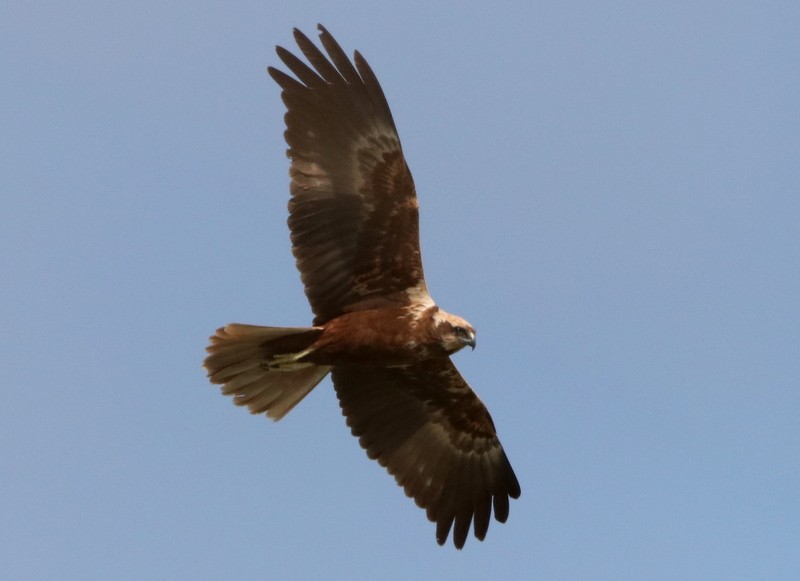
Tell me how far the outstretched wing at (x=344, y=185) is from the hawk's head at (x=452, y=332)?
45cm

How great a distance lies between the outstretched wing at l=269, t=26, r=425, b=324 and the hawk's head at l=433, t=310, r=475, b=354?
1.47 ft

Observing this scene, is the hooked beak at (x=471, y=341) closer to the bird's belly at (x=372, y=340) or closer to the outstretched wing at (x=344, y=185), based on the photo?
the bird's belly at (x=372, y=340)

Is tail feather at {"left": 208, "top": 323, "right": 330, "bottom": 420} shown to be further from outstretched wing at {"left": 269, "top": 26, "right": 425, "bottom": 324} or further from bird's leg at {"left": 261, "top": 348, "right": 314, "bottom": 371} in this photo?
outstretched wing at {"left": 269, "top": 26, "right": 425, "bottom": 324}

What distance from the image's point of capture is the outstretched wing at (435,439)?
12.7 metres

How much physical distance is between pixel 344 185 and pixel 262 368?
1878 mm

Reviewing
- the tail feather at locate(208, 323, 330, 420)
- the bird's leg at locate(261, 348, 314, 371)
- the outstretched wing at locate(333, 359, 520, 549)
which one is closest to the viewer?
the tail feather at locate(208, 323, 330, 420)

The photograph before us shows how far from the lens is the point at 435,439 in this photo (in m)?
13.1

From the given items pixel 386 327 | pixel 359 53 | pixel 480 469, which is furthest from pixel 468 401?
pixel 359 53

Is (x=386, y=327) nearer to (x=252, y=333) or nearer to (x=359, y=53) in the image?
(x=252, y=333)

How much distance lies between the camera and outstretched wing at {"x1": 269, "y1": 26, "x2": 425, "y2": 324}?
1155cm

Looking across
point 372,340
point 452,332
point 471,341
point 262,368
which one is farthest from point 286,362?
point 471,341

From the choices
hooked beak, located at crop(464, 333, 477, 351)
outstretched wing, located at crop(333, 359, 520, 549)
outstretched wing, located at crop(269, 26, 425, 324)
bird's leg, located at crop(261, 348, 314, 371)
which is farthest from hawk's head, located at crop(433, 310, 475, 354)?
bird's leg, located at crop(261, 348, 314, 371)

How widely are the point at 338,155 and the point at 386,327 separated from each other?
5.33 ft

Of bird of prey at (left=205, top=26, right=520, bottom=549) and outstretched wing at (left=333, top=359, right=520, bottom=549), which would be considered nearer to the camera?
bird of prey at (left=205, top=26, right=520, bottom=549)
